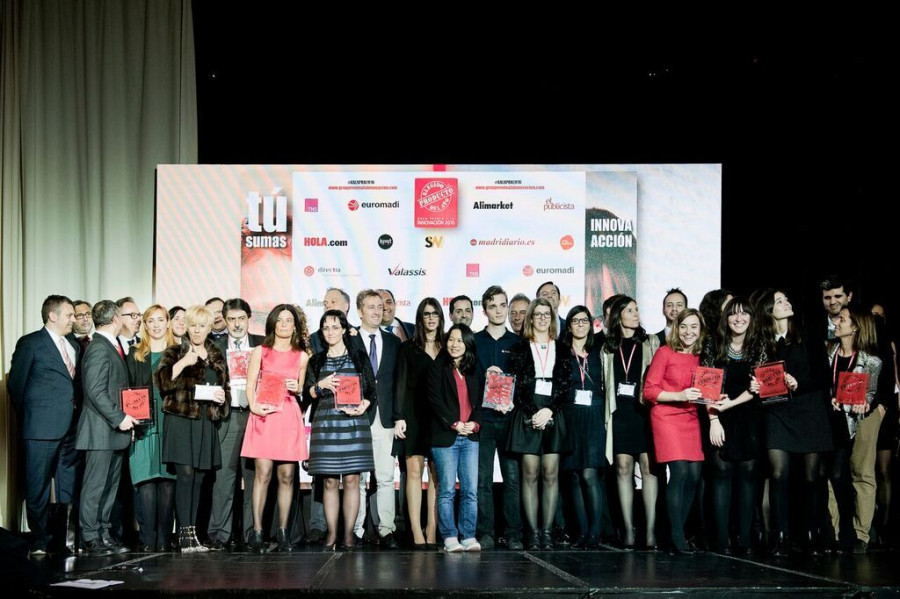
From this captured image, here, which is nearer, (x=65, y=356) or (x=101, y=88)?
(x=65, y=356)

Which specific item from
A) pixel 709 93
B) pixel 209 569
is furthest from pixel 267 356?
pixel 709 93

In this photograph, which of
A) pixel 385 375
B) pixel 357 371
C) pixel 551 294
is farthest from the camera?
pixel 551 294

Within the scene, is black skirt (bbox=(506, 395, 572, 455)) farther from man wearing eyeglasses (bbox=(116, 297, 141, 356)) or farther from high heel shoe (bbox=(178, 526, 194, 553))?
man wearing eyeglasses (bbox=(116, 297, 141, 356))

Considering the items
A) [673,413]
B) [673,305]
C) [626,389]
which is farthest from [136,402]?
[673,305]

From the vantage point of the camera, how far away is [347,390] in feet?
18.0

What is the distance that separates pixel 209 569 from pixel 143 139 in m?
4.71

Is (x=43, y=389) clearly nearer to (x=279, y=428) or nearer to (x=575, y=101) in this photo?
(x=279, y=428)

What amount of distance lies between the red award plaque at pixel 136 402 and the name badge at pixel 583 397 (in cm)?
281

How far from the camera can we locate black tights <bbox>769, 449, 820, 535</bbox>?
206 inches

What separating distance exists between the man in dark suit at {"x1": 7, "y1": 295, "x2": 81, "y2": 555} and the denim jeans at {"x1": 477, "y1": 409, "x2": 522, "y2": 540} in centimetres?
286

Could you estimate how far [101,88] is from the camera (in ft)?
26.0

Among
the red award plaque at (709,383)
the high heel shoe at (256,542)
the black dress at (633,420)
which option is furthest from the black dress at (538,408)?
the high heel shoe at (256,542)

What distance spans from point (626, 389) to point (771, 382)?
3.07ft

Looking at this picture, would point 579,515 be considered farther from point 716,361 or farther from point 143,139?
point 143,139
